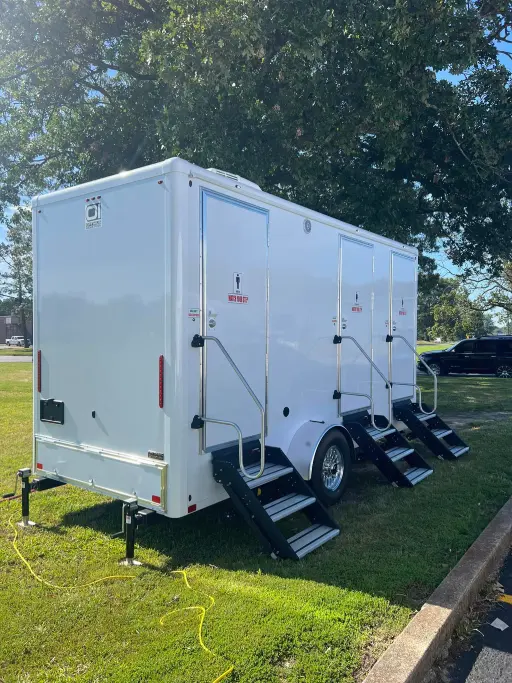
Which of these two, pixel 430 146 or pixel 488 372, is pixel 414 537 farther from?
pixel 488 372

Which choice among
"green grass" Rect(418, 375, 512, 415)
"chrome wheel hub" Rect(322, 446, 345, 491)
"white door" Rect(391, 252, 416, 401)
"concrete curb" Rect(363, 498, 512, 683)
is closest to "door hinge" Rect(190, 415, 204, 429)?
"chrome wheel hub" Rect(322, 446, 345, 491)

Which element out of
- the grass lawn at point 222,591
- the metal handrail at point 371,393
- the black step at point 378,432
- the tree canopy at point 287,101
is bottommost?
the grass lawn at point 222,591

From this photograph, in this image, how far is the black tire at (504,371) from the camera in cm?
2219

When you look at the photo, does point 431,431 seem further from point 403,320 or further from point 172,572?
point 172,572

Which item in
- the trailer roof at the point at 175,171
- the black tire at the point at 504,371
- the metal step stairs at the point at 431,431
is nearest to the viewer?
the trailer roof at the point at 175,171

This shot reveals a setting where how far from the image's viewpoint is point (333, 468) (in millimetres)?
5949

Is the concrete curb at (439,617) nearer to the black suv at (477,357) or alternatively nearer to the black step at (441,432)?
the black step at (441,432)

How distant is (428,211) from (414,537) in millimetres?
9326

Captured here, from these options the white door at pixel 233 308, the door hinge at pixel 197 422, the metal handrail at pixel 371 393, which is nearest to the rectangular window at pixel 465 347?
the metal handrail at pixel 371 393

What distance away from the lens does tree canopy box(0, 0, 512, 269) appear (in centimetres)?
774

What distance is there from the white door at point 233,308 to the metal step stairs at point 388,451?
5.72 feet

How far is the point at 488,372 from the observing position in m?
22.8

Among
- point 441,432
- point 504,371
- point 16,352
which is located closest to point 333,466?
point 441,432

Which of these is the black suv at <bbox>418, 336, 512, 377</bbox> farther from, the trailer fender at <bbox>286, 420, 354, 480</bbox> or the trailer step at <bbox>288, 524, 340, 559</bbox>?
the trailer step at <bbox>288, 524, 340, 559</bbox>
